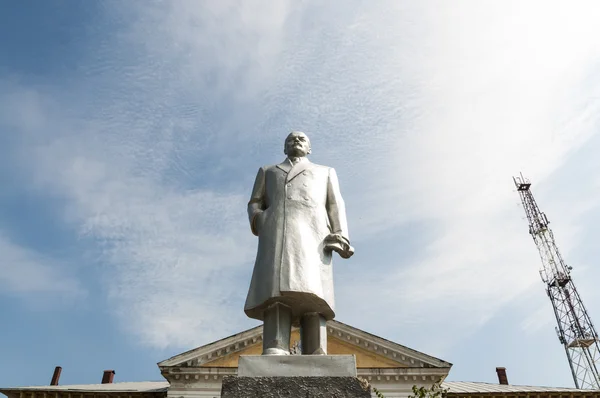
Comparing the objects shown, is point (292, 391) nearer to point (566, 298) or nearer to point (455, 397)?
point (455, 397)

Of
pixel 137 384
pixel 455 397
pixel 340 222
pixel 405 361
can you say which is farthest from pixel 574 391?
pixel 340 222

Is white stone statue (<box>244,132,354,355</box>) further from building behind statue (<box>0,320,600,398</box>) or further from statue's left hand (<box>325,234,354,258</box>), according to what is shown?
building behind statue (<box>0,320,600,398</box>)

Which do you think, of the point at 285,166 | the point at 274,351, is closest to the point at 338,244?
the point at 285,166

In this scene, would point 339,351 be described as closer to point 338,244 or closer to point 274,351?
point 338,244

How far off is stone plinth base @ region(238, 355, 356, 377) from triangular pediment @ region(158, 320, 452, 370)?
21.4m

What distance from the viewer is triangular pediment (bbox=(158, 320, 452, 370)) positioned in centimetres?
2556

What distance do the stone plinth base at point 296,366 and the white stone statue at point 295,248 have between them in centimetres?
23

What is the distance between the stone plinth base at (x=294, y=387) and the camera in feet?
15.0

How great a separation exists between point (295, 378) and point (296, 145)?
3.00 m

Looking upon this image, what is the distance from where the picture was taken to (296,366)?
481 cm

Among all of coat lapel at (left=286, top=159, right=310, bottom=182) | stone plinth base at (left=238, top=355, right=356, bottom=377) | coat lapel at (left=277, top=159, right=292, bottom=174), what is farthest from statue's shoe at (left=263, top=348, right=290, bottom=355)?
coat lapel at (left=277, top=159, right=292, bottom=174)

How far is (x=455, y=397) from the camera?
25.4 metres

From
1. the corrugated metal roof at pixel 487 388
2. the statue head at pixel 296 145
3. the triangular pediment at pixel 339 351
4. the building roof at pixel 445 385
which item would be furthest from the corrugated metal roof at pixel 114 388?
the statue head at pixel 296 145

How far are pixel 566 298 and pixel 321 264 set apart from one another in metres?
30.7
